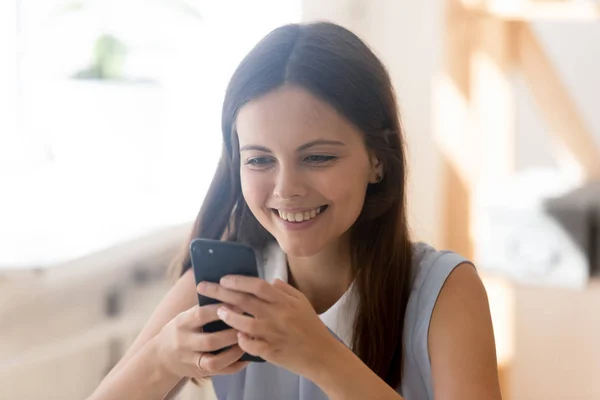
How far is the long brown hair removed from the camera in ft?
3.21

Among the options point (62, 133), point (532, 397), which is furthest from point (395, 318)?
point (532, 397)

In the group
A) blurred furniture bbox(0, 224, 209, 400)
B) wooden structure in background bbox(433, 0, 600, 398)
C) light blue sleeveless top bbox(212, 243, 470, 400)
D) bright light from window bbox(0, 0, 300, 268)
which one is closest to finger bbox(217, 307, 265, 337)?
light blue sleeveless top bbox(212, 243, 470, 400)

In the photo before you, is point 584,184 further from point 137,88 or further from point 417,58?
point 137,88

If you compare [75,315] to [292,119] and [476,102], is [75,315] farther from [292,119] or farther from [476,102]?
[476,102]

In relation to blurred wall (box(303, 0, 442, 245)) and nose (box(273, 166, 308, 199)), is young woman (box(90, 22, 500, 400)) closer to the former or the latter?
nose (box(273, 166, 308, 199))

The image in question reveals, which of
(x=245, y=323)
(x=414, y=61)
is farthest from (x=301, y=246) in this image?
(x=414, y=61)

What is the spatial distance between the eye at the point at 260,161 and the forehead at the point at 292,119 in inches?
1.0

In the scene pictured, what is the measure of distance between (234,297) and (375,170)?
0.26 m

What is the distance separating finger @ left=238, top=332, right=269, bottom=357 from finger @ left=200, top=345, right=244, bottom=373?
0.04 metres

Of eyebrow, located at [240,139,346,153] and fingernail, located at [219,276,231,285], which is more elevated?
eyebrow, located at [240,139,346,153]

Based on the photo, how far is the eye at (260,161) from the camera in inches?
39.2

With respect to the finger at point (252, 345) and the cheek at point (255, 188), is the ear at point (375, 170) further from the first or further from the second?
the finger at point (252, 345)

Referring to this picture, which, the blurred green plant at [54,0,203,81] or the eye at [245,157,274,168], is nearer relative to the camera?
the eye at [245,157,274,168]

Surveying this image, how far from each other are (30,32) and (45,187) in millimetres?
335
